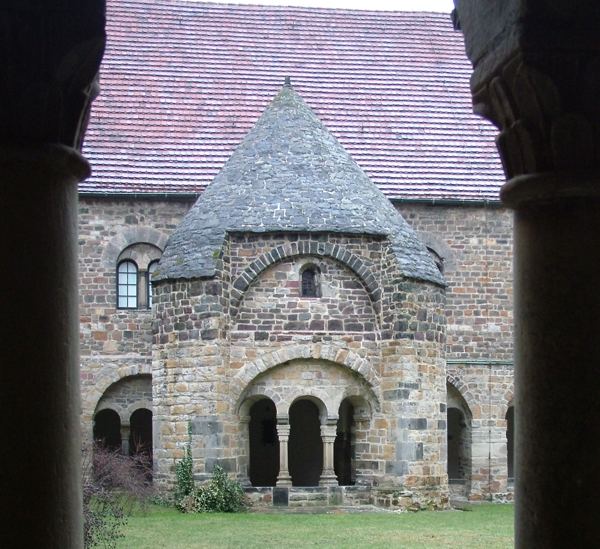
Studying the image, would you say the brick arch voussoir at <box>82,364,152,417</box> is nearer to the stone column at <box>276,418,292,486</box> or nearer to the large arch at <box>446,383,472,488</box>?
the stone column at <box>276,418,292,486</box>

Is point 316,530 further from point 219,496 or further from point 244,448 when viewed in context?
point 244,448

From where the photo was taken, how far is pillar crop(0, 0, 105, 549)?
475 centimetres

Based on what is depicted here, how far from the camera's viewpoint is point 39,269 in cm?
486

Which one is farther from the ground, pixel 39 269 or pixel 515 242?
pixel 515 242

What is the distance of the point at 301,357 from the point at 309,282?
4.56 feet

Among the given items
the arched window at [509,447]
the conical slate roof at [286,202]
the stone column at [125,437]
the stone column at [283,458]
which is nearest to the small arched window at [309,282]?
the conical slate roof at [286,202]

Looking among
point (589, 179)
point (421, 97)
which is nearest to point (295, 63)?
point (421, 97)

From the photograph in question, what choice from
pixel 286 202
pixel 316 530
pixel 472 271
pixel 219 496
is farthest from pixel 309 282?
pixel 472 271

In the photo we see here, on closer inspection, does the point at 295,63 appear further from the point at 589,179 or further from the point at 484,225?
the point at 589,179

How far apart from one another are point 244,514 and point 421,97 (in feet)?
42.2

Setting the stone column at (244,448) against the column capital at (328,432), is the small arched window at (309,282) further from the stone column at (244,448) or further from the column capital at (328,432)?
the stone column at (244,448)

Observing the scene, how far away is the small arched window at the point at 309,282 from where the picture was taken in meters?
22.0

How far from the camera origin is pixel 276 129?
23.8 metres

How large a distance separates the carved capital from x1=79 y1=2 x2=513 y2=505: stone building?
16.5 meters
